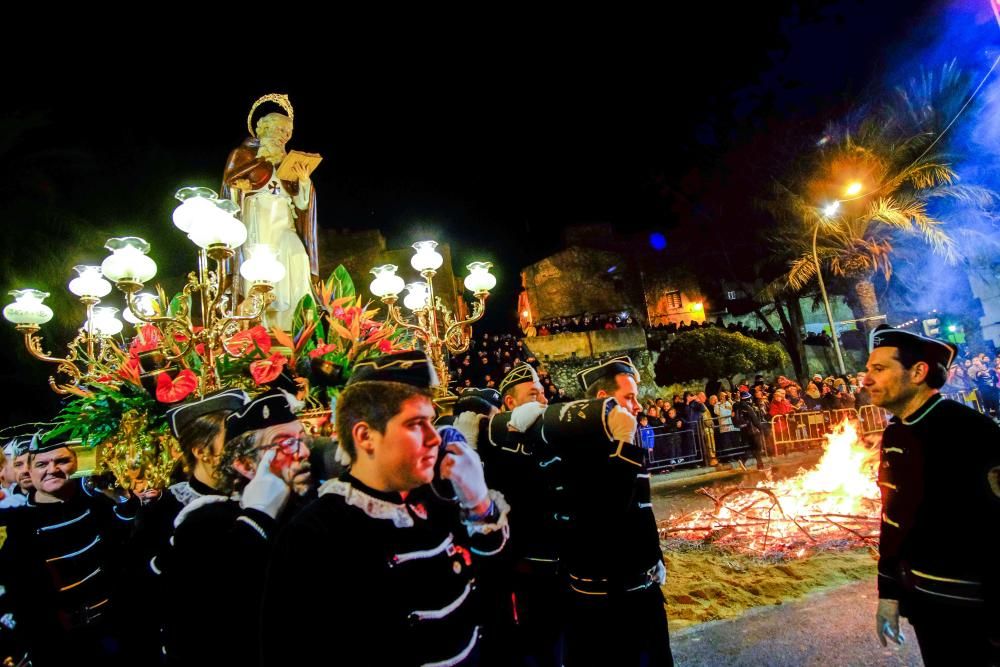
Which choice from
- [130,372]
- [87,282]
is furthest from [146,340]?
[87,282]

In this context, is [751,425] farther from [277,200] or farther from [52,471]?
[52,471]

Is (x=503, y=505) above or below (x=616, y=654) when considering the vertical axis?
above

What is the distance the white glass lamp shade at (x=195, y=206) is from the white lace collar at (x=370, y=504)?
10.7ft

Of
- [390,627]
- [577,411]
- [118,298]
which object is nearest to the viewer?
[390,627]

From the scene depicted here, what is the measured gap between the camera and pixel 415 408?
77.4 inches

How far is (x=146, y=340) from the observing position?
15.4 ft

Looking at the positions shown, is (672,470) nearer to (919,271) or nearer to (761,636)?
(761,636)

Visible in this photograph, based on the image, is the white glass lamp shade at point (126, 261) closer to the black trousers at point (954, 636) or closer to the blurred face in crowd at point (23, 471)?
the blurred face in crowd at point (23, 471)

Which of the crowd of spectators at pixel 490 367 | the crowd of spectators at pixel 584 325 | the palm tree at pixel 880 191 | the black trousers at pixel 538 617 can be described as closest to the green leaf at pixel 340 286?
the black trousers at pixel 538 617

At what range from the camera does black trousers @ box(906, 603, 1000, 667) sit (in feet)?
7.91

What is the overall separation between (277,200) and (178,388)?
3.47m

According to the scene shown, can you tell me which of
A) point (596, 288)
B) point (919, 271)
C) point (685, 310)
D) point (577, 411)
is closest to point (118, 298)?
point (577, 411)

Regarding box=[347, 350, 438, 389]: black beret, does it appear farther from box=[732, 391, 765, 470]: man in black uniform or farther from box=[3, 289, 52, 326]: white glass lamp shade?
box=[732, 391, 765, 470]: man in black uniform

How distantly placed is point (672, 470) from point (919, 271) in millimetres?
24903
